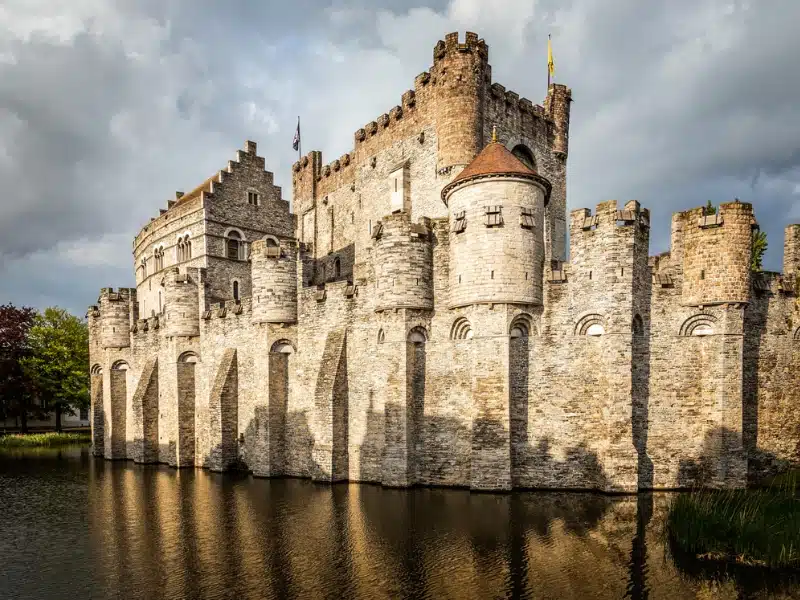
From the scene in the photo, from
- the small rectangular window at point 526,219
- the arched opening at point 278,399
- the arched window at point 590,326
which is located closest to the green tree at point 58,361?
the arched opening at point 278,399

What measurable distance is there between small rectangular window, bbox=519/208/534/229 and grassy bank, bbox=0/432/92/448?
136 feet

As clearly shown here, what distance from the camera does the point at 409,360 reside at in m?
21.9

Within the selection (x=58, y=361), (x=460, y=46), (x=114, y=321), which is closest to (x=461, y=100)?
(x=460, y=46)

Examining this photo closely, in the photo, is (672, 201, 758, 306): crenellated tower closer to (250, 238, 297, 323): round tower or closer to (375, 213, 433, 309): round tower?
(375, 213, 433, 309): round tower

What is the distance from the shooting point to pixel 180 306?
30688mm

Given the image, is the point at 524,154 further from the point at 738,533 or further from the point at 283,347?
the point at 738,533

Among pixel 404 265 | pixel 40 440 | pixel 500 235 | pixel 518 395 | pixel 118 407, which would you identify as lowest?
pixel 40 440

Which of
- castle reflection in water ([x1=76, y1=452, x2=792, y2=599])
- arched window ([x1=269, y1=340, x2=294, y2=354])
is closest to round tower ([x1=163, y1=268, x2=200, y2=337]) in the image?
arched window ([x1=269, y1=340, x2=294, y2=354])

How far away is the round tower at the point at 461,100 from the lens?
85.5ft

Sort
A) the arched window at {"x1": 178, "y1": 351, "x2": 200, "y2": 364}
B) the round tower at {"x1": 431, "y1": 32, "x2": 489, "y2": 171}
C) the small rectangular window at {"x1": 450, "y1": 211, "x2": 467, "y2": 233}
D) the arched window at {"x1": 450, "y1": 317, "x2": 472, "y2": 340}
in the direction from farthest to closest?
the arched window at {"x1": 178, "y1": 351, "x2": 200, "y2": 364}
the round tower at {"x1": 431, "y1": 32, "x2": 489, "y2": 171}
the arched window at {"x1": 450, "y1": 317, "x2": 472, "y2": 340}
the small rectangular window at {"x1": 450, "y1": 211, "x2": 467, "y2": 233}

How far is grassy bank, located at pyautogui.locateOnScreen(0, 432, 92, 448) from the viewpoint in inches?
Result: 1674

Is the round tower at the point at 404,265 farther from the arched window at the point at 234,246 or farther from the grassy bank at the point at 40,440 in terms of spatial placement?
the grassy bank at the point at 40,440

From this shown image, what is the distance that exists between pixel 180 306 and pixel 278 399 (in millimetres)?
9155

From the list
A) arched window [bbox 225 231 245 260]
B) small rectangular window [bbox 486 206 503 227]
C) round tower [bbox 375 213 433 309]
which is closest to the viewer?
small rectangular window [bbox 486 206 503 227]
